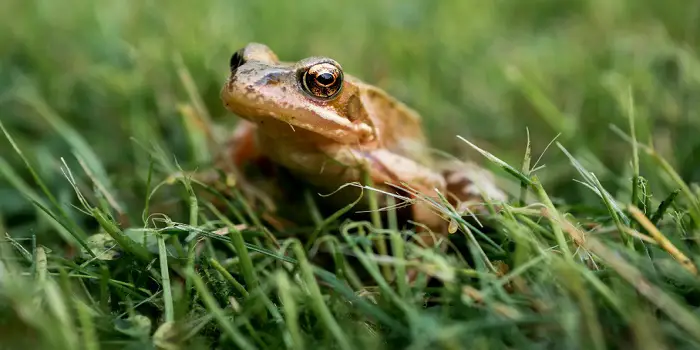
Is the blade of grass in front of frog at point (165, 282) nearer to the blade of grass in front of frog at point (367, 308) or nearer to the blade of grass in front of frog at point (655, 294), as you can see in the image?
the blade of grass in front of frog at point (367, 308)

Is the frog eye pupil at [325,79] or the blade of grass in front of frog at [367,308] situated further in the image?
the frog eye pupil at [325,79]

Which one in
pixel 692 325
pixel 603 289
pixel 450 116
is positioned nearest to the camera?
pixel 692 325

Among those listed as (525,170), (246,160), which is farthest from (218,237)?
(246,160)

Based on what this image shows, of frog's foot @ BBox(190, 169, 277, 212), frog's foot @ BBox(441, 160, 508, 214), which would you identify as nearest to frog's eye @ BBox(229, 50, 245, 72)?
frog's foot @ BBox(190, 169, 277, 212)

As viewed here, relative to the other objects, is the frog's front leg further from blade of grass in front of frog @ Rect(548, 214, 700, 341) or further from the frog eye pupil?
blade of grass in front of frog @ Rect(548, 214, 700, 341)

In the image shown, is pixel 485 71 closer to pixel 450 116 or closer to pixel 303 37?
pixel 450 116

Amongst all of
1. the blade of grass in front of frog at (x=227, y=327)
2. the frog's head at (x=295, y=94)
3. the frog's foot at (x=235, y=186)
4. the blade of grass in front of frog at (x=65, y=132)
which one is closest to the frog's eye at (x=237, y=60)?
the frog's head at (x=295, y=94)

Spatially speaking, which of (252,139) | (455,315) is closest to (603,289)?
(455,315)
